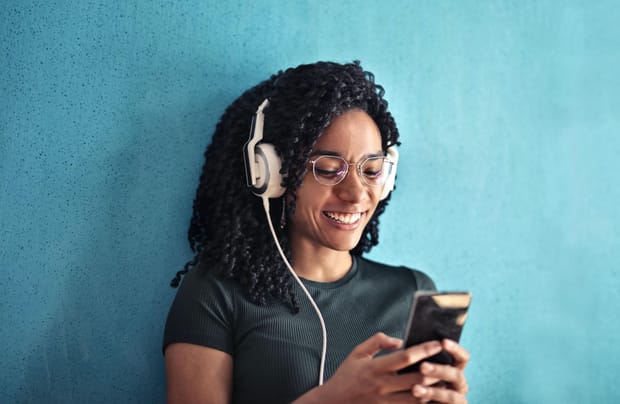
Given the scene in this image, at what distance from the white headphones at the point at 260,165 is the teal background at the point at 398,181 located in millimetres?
203

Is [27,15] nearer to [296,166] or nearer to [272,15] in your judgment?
[272,15]

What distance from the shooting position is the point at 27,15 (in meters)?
1.29

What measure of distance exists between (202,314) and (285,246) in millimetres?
256

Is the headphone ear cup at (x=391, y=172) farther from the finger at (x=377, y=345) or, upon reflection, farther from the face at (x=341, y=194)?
the finger at (x=377, y=345)

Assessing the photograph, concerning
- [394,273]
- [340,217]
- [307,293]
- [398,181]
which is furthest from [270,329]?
[398,181]

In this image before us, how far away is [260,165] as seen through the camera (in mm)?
1271

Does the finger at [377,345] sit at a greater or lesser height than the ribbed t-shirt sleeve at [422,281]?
lesser

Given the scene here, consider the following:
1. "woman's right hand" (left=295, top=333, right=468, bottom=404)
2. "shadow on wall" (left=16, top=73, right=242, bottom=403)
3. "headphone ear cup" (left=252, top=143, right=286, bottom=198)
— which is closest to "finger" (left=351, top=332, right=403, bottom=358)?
"woman's right hand" (left=295, top=333, right=468, bottom=404)

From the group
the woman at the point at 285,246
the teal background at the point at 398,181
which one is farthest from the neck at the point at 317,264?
the teal background at the point at 398,181

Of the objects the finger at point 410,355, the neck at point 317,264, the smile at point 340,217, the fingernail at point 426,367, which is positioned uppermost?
the smile at point 340,217

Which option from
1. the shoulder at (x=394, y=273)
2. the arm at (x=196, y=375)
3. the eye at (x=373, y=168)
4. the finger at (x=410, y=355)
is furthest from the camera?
the shoulder at (x=394, y=273)

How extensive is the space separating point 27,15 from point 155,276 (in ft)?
2.08

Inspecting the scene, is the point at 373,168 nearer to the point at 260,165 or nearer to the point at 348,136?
the point at 348,136

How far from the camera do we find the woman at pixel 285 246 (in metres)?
1.24
